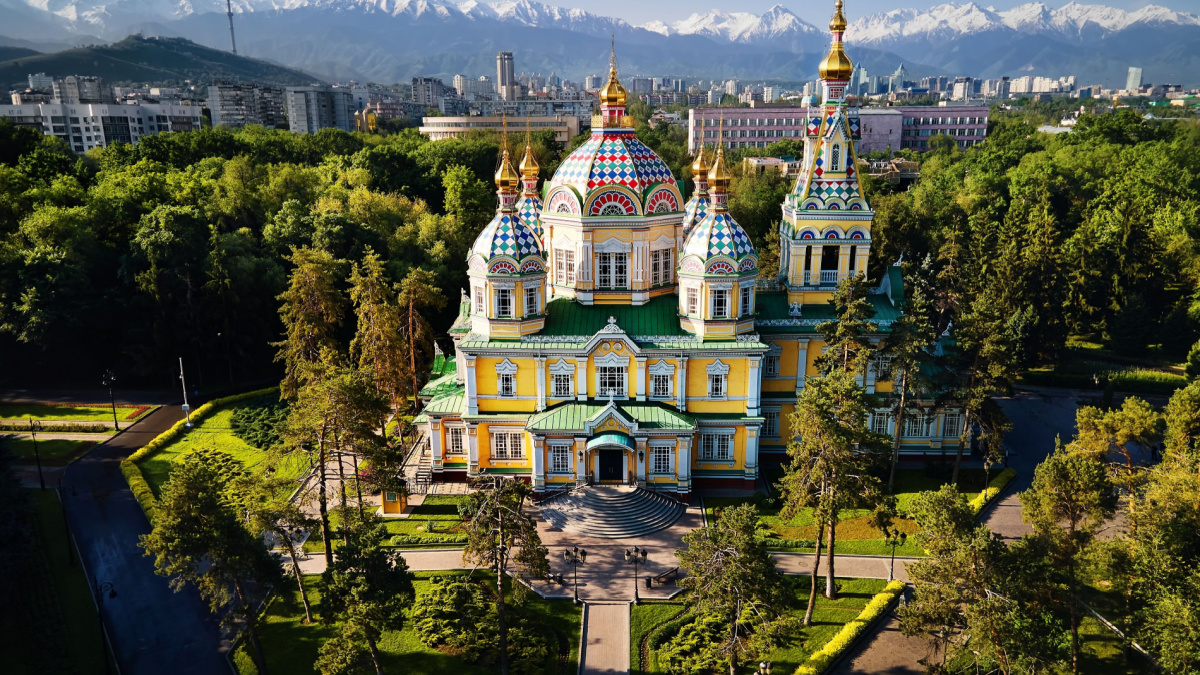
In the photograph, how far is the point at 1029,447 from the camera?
36406 mm

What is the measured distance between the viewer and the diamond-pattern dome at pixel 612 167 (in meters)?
32.6

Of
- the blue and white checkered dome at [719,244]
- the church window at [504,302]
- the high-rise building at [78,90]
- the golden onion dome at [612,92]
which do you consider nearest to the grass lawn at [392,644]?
the church window at [504,302]

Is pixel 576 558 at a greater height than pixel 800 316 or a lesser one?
lesser

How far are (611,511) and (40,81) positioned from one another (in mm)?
174880

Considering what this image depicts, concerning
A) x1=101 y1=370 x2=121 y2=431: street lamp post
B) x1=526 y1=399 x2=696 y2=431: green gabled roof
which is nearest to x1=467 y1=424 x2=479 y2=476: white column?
x1=526 y1=399 x2=696 y2=431: green gabled roof

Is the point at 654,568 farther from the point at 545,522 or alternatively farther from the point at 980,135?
the point at 980,135

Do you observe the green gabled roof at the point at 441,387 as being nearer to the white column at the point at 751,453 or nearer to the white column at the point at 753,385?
the white column at the point at 753,385

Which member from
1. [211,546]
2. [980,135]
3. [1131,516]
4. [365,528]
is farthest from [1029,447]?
[980,135]

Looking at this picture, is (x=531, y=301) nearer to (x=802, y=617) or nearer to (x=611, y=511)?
(x=611, y=511)

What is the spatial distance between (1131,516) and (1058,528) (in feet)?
9.34

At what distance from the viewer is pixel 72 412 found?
40.2 metres

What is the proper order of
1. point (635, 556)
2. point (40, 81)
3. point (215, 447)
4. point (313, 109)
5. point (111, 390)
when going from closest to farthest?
point (635, 556)
point (215, 447)
point (111, 390)
point (313, 109)
point (40, 81)

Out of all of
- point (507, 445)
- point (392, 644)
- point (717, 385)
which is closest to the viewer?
point (392, 644)

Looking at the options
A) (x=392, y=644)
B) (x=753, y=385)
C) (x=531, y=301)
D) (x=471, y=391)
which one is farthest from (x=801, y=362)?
(x=392, y=644)
